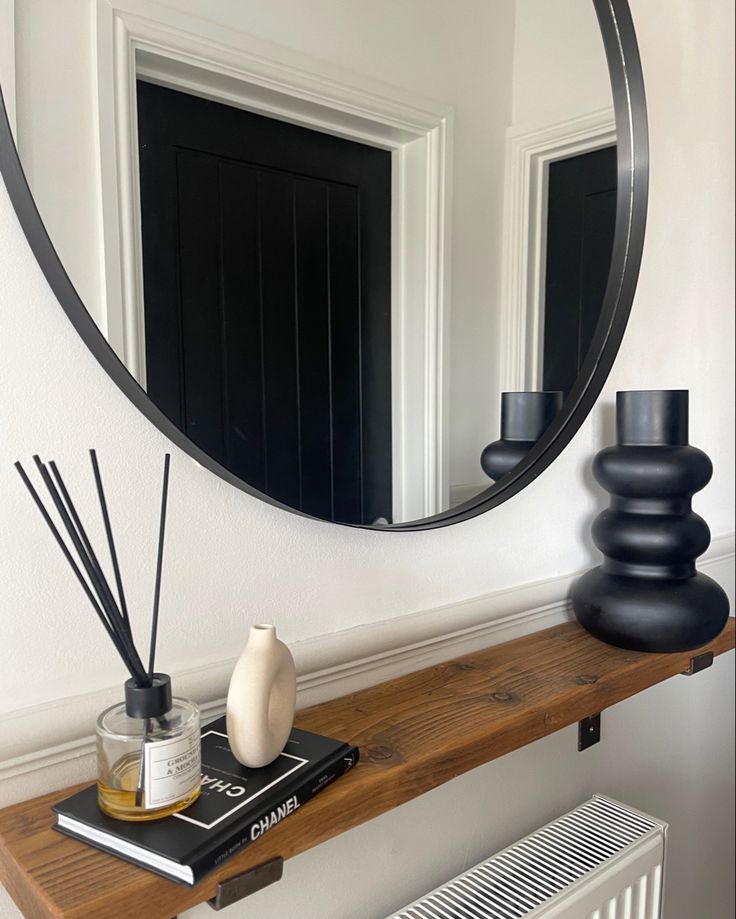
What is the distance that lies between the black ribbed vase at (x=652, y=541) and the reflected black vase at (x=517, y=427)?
0.10 m

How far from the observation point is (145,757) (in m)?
0.60

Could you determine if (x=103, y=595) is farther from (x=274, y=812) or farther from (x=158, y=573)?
(x=274, y=812)

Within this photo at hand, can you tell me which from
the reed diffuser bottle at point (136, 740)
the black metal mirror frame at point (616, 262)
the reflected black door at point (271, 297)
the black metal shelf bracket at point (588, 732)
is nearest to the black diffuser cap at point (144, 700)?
the reed diffuser bottle at point (136, 740)

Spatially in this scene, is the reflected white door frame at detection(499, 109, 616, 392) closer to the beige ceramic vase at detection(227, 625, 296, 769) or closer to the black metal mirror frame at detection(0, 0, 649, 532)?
the black metal mirror frame at detection(0, 0, 649, 532)

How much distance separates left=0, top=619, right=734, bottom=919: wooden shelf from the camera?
575 mm

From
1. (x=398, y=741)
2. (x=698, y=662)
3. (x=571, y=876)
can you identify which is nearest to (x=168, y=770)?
(x=398, y=741)

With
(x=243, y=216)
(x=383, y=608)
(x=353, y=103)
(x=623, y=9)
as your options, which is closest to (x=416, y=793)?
(x=383, y=608)

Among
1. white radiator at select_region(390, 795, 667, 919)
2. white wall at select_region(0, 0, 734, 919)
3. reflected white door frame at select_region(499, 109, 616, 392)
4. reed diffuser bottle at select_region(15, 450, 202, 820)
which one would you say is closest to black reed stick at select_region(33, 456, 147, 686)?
reed diffuser bottle at select_region(15, 450, 202, 820)

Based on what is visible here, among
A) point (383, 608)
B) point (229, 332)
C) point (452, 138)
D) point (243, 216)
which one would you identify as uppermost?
point (452, 138)

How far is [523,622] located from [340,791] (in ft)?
1.62

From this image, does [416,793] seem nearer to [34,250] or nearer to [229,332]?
[229,332]

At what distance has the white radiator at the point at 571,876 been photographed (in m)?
0.92

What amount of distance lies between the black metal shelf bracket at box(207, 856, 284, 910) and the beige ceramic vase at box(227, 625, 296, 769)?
9 centimetres

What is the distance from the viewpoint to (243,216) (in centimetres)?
75
